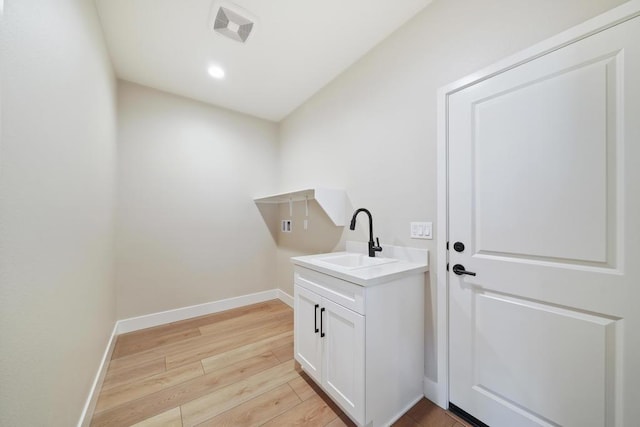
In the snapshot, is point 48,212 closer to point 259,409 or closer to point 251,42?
point 259,409

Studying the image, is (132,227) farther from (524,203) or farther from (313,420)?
(524,203)

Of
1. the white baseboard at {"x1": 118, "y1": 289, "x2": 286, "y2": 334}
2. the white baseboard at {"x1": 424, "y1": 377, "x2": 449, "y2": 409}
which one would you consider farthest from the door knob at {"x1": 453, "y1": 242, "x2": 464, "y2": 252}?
the white baseboard at {"x1": 118, "y1": 289, "x2": 286, "y2": 334}

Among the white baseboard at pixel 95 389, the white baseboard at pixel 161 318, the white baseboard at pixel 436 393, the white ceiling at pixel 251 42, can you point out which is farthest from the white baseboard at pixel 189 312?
the white ceiling at pixel 251 42

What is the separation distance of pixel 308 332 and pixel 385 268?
2.39 ft

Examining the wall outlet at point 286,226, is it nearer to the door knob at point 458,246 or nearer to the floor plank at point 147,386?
the floor plank at point 147,386

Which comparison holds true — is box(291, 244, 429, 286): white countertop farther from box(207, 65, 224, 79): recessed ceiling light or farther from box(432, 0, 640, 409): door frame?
box(207, 65, 224, 79): recessed ceiling light

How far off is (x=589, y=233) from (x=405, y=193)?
90 cm

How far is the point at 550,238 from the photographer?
1.09 m

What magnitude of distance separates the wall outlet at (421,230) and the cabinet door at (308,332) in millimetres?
800

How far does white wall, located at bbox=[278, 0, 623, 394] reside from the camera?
3.93 ft

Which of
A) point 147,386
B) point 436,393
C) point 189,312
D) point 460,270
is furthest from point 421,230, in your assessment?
point 189,312

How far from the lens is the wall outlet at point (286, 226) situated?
3148 millimetres

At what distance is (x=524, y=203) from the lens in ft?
3.81

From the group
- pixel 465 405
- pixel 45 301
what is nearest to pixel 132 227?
pixel 45 301
